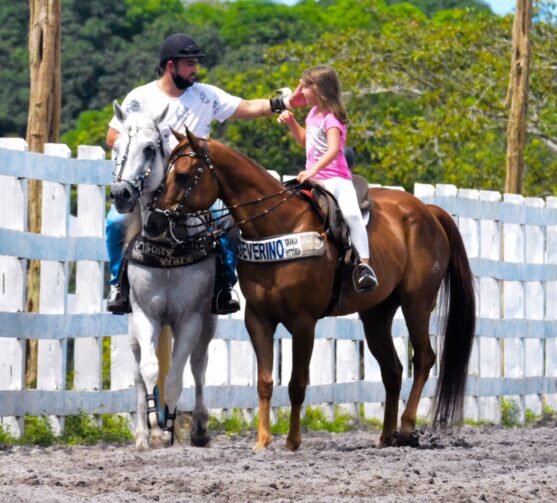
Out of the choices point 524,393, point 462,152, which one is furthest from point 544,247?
point 462,152

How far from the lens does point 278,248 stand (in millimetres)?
9000

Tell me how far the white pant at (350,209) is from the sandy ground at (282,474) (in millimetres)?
1287

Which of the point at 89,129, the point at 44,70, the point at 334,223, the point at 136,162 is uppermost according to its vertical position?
the point at 89,129

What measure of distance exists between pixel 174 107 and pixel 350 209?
4.05ft

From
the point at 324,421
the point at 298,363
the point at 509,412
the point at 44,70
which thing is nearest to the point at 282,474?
the point at 298,363

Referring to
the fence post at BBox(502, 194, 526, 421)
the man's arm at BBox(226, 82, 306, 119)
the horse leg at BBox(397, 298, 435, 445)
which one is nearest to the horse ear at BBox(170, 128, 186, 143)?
the man's arm at BBox(226, 82, 306, 119)

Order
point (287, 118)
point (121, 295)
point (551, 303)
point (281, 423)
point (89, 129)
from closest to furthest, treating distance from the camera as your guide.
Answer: point (121, 295) < point (287, 118) < point (281, 423) < point (551, 303) < point (89, 129)

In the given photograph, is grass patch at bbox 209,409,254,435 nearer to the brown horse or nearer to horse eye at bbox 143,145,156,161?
the brown horse

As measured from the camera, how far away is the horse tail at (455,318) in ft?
35.6

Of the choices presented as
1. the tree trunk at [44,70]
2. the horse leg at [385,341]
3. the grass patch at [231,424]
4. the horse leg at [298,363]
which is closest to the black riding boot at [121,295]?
the horse leg at [298,363]

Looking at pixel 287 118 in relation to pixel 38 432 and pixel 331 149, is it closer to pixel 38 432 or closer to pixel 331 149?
pixel 331 149

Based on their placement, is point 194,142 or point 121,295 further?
point 121,295

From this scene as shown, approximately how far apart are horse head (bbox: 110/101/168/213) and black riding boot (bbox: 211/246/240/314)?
0.78 meters

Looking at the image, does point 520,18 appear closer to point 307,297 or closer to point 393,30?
point 307,297
